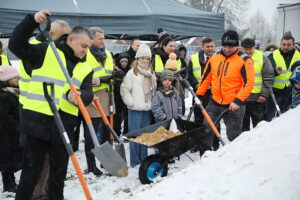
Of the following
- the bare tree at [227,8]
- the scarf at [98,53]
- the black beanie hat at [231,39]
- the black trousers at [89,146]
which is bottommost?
the black trousers at [89,146]

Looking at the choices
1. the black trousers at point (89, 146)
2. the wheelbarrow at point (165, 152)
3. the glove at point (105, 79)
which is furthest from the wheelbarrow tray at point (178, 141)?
the glove at point (105, 79)

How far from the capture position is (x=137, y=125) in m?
5.27

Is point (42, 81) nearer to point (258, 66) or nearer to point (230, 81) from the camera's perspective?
point (230, 81)

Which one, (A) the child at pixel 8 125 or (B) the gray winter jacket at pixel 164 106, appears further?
(B) the gray winter jacket at pixel 164 106

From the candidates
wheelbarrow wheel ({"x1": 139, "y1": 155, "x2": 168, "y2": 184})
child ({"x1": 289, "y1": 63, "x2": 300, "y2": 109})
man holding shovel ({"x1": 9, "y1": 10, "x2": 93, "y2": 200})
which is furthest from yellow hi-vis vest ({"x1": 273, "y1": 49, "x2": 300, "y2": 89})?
man holding shovel ({"x1": 9, "y1": 10, "x2": 93, "y2": 200})

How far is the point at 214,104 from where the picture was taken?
16.2 feet

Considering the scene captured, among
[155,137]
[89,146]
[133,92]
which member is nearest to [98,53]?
[133,92]

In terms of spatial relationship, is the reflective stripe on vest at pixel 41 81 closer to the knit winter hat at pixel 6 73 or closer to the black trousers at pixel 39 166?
the black trousers at pixel 39 166

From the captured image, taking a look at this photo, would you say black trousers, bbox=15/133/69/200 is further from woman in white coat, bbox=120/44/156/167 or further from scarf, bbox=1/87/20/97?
woman in white coat, bbox=120/44/156/167

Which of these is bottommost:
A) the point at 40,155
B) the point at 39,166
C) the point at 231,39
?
the point at 39,166

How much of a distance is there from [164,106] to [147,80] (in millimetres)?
508

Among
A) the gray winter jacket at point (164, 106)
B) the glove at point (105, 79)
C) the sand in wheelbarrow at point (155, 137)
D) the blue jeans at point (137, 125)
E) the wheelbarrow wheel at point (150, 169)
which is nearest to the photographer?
the wheelbarrow wheel at point (150, 169)

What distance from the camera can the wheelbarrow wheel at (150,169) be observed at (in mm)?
4344

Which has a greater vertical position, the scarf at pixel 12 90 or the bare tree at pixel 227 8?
the bare tree at pixel 227 8
